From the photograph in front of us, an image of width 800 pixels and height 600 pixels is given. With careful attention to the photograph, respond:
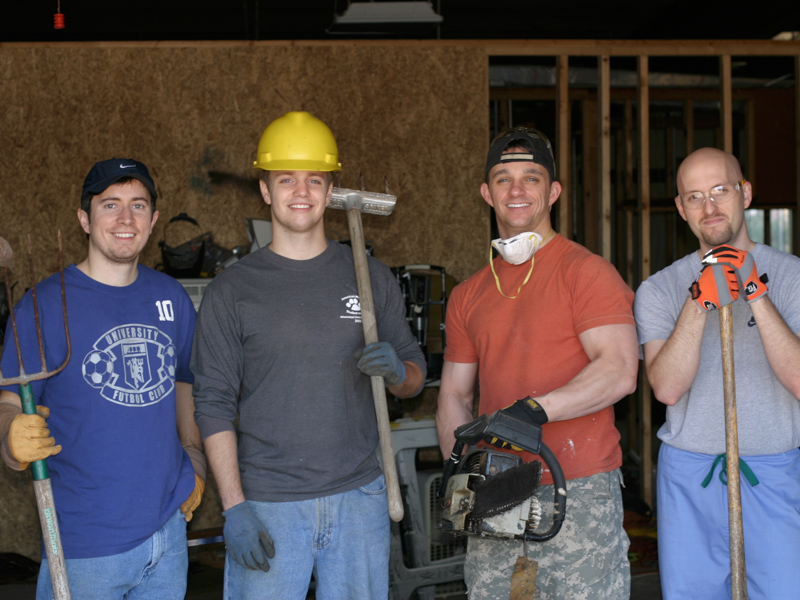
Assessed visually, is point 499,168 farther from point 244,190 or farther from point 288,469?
point 244,190

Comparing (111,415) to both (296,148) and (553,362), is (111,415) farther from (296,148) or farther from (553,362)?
(553,362)

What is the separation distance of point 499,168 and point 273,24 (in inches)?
193

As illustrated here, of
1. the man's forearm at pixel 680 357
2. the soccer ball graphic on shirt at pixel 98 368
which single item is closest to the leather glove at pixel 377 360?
the soccer ball graphic on shirt at pixel 98 368

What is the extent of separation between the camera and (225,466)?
6.48 feet

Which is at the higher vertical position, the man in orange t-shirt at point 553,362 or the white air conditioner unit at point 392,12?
the white air conditioner unit at point 392,12

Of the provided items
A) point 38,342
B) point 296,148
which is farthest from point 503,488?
point 38,342

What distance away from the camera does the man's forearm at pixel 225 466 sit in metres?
1.95

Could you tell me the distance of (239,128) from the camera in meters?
4.62

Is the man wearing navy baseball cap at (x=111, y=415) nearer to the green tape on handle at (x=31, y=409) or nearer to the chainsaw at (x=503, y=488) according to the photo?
the green tape on handle at (x=31, y=409)

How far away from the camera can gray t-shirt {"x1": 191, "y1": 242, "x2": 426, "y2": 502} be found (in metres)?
2.00

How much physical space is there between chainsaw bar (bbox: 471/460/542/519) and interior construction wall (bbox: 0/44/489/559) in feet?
9.41

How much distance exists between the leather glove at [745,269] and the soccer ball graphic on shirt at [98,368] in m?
1.67

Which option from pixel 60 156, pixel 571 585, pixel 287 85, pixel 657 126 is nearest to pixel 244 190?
pixel 287 85

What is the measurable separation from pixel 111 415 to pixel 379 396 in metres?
0.73
